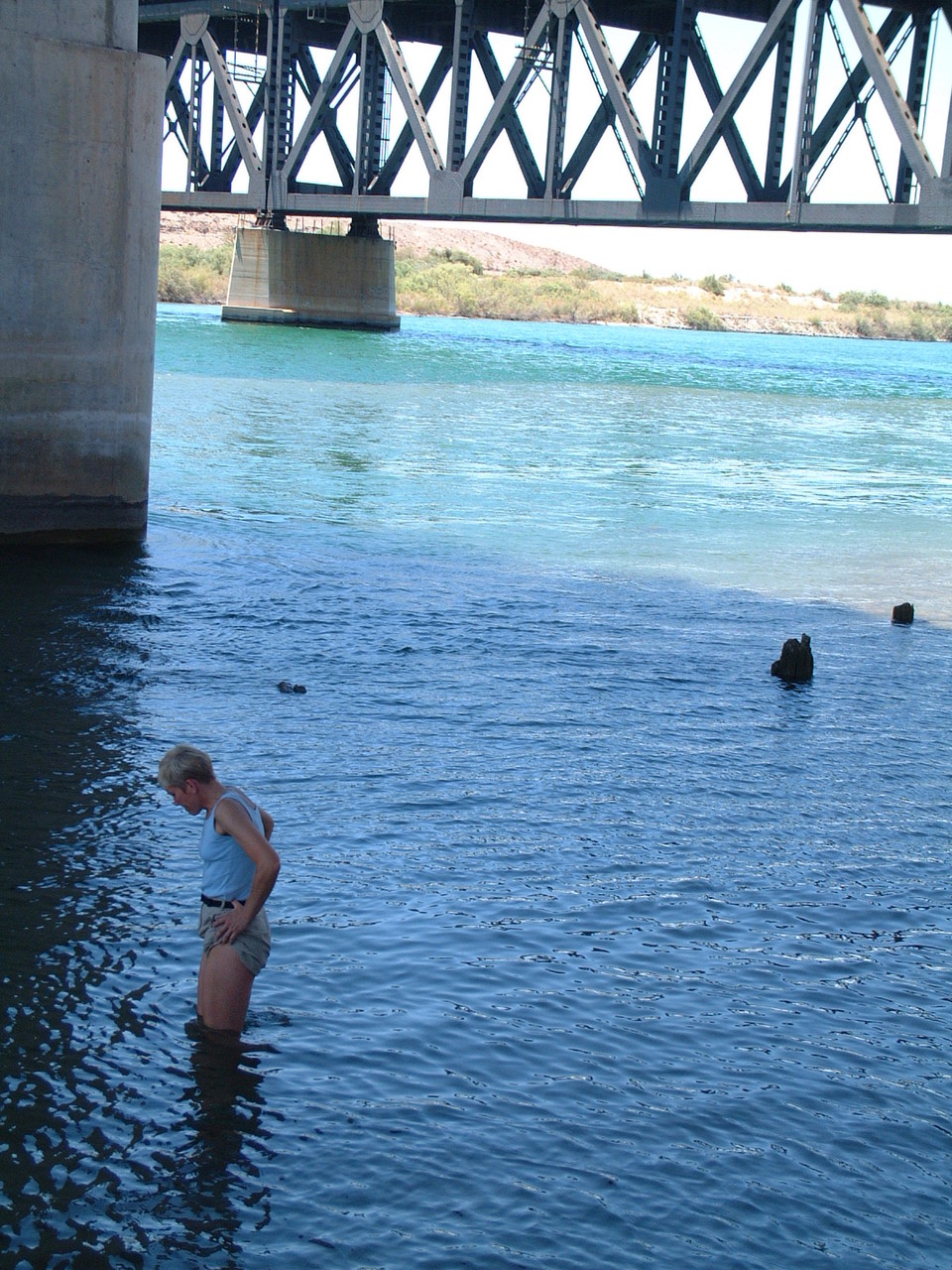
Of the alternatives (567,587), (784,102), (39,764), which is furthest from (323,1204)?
(784,102)

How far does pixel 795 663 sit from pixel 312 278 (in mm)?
66794

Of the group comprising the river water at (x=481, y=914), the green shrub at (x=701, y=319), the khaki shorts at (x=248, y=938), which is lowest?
the river water at (x=481, y=914)

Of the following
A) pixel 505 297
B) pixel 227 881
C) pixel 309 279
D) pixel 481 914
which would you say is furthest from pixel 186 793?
pixel 505 297

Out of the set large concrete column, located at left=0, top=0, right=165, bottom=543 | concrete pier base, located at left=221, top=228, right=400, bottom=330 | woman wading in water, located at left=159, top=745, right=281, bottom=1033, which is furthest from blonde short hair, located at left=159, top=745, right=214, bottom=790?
concrete pier base, located at left=221, top=228, right=400, bottom=330

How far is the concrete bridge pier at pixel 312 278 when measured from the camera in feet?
246

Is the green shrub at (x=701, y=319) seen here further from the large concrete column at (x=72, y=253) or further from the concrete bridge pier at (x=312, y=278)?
the large concrete column at (x=72, y=253)

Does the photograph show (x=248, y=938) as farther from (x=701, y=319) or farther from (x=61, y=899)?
(x=701, y=319)

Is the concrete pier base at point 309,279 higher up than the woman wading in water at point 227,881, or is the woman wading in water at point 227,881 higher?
the concrete pier base at point 309,279

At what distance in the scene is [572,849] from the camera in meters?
9.05

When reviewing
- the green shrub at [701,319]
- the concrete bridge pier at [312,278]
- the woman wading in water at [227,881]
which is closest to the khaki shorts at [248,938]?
the woman wading in water at [227,881]

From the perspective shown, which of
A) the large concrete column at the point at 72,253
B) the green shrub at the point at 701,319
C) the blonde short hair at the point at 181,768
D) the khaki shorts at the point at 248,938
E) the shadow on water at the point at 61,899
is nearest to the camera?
the shadow on water at the point at 61,899

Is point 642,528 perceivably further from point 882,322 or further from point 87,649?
point 882,322

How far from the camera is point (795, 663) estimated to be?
1354 cm

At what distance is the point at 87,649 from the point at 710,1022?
7.46m
